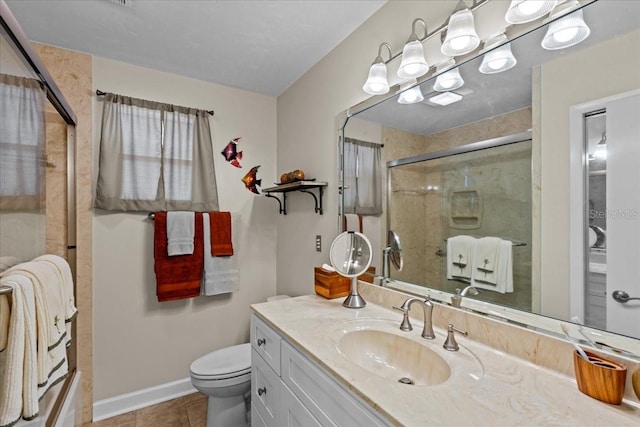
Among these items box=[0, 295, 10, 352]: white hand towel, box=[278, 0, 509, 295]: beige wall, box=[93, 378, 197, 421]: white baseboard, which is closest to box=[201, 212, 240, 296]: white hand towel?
box=[278, 0, 509, 295]: beige wall

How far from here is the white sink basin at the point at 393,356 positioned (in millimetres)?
1001

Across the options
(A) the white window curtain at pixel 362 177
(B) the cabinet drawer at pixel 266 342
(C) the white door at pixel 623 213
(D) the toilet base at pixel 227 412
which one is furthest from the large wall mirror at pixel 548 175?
(D) the toilet base at pixel 227 412

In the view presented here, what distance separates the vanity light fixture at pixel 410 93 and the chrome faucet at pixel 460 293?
Answer: 0.83 meters

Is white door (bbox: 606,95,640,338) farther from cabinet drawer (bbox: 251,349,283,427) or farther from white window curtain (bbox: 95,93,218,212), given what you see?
white window curtain (bbox: 95,93,218,212)

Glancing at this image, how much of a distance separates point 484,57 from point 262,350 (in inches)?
60.9

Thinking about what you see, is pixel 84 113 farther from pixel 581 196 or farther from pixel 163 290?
pixel 581 196

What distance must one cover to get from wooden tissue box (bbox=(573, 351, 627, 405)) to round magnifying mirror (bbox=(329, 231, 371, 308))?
904 millimetres

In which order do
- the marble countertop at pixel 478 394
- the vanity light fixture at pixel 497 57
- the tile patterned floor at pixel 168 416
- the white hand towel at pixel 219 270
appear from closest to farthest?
the marble countertop at pixel 478 394 < the vanity light fixture at pixel 497 57 < the tile patterned floor at pixel 168 416 < the white hand towel at pixel 219 270

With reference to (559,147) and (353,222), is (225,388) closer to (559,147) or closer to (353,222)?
(353,222)

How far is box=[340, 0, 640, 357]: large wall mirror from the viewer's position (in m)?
0.76

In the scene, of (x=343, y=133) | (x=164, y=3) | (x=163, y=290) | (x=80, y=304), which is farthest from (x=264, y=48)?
(x=80, y=304)

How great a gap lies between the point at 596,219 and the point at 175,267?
2.25m

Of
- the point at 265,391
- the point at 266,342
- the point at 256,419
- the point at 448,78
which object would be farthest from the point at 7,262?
the point at 448,78

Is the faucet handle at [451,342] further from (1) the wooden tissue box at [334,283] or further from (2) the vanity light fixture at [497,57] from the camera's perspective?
(2) the vanity light fixture at [497,57]
